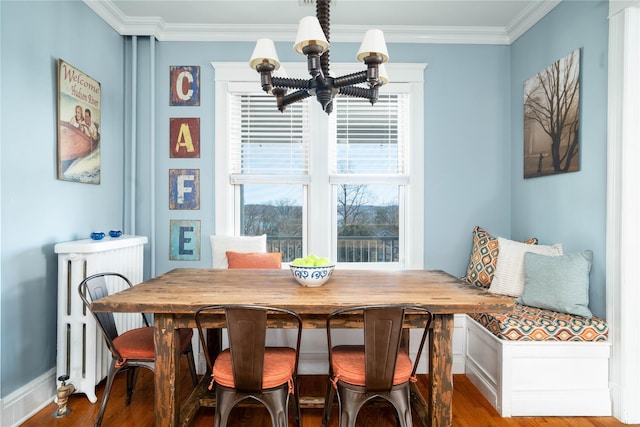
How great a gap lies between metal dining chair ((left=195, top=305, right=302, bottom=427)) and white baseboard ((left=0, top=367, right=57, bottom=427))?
1349 millimetres

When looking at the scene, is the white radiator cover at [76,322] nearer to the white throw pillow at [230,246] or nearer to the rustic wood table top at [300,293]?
the rustic wood table top at [300,293]

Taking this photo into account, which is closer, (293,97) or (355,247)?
(293,97)

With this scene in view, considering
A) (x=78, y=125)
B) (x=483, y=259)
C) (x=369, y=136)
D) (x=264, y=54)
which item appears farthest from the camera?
(x=369, y=136)

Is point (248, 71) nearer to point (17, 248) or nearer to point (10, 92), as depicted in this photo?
point (10, 92)

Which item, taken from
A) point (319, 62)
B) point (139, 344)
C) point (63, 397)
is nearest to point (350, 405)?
point (139, 344)

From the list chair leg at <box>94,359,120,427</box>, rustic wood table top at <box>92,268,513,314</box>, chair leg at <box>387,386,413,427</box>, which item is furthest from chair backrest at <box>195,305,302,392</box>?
chair leg at <box>94,359,120,427</box>

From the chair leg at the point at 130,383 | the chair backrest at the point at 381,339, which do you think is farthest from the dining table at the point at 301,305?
the chair leg at the point at 130,383

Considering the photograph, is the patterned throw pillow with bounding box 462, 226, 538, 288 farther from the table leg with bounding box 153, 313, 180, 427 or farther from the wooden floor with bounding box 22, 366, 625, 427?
the table leg with bounding box 153, 313, 180, 427

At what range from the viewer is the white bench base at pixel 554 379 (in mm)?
2271

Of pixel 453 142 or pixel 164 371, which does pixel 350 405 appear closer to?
pixel 164 371

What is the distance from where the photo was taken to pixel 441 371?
6.20 feet

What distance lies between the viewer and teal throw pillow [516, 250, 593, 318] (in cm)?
236

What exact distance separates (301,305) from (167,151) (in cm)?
239

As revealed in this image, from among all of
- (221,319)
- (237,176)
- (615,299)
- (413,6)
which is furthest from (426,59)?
(221,319)
